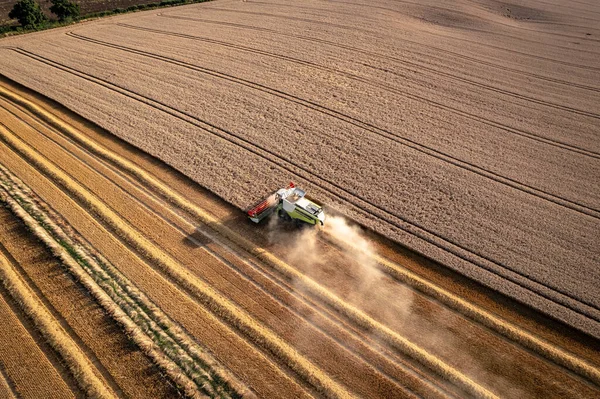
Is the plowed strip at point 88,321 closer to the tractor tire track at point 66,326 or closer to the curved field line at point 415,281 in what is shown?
the tractor tire track at point 66,326

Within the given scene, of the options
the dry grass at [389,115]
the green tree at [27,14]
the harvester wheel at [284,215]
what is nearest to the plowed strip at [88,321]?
the dry grass at [389,115]

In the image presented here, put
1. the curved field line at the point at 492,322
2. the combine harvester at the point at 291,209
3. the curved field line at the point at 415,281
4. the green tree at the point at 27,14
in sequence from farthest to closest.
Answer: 1. the green tree at the point at 27,14
2. the combine harvester at the point at 291,209
3. the curved field line at the point at 415,281
4. the curved field line at the point at 492,322

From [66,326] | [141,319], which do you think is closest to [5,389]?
[66,326]

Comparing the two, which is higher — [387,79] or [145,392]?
[387,79]

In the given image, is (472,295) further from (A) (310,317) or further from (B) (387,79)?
(B) (387,79)

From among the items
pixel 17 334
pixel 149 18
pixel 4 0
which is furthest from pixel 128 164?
pixel 4 0

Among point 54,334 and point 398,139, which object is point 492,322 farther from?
point 54,334
